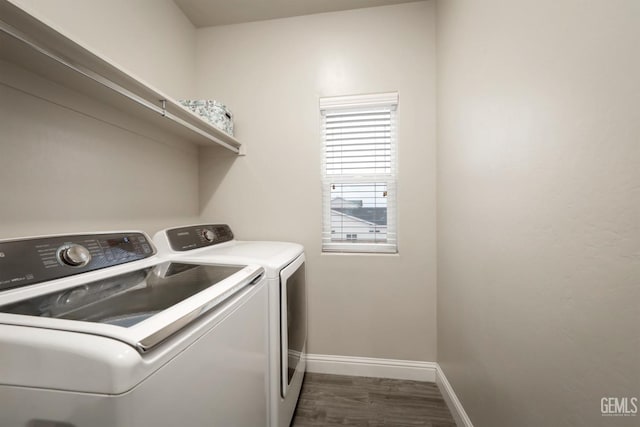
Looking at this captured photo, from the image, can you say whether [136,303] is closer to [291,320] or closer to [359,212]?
[291,320]

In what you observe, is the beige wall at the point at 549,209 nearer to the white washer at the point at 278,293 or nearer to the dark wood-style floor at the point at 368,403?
the dark wood-style floor at the point at 368,403

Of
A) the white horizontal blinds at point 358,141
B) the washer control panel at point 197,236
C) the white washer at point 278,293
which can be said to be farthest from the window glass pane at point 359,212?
the washer control panel at point 197,236

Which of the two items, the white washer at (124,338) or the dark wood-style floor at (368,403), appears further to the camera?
the dark wood-style floor at (368,403)

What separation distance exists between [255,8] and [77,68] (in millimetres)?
1430

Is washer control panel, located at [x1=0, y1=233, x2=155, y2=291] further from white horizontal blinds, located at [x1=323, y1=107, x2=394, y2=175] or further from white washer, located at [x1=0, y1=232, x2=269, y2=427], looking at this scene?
white horizontal blinds, located at [x1=323, y1=107, x2=394, y2=175]

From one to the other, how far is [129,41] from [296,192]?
133 cm

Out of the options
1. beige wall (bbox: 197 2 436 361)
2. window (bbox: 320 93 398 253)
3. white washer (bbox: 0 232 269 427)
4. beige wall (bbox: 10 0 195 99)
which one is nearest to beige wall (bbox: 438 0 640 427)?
beige wall (bbox: 197 2 436 361)

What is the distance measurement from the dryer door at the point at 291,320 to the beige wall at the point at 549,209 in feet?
3.06

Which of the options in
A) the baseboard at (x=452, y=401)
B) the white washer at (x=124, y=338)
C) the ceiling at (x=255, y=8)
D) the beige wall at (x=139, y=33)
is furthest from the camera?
the ceiling at (x=255, y=8)

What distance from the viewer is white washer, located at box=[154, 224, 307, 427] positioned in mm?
1078

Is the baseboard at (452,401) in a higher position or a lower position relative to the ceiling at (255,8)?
lower

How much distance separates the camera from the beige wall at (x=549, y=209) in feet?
1.76

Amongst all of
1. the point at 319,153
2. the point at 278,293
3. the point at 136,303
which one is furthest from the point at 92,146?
the point at 319,153

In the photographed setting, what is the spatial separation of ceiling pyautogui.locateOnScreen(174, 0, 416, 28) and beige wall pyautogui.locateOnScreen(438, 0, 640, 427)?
86 cm
